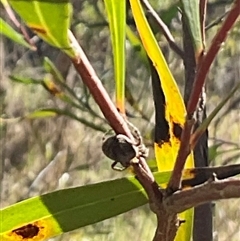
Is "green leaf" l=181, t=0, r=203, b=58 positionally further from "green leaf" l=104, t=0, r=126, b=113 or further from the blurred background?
the blurred background

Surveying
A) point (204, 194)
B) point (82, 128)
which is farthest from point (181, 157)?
point (82, 128)

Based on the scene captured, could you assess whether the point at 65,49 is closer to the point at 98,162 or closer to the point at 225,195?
the point at 225,195

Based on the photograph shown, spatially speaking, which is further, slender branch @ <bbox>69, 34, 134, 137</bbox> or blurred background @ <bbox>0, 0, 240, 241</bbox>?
blurred background @ <bbox>0, 0, 240, 241</bbox>

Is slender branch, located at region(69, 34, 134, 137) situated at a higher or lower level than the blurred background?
higher

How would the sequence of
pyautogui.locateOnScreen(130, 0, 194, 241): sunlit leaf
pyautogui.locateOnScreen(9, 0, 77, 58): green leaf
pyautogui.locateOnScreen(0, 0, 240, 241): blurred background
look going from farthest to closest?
1. pyautogui.locateOnScreen(0, 0, 240, 241): blurred background
2. pyautogui.locateOnScreen(130, 0, 194, 241): sunlit leaf
3. pyautogui.locateOnScreen(9, 0, 77, 58): green leaf

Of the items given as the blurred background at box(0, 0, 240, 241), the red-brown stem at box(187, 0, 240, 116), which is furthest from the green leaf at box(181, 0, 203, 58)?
the blurred background at box(0, 0, 240, 241)

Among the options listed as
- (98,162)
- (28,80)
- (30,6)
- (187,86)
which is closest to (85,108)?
(28,80)

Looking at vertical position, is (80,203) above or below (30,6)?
below
